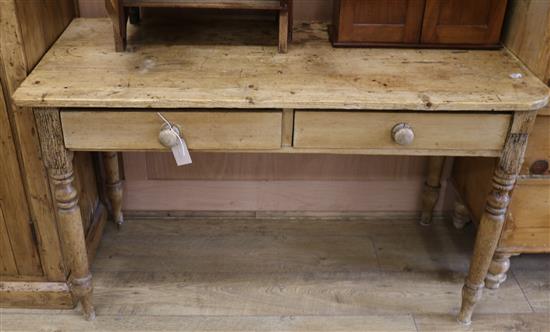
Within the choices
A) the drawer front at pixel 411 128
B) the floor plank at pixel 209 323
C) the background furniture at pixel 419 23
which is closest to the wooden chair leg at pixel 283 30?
the background furniture at pixel 419 23

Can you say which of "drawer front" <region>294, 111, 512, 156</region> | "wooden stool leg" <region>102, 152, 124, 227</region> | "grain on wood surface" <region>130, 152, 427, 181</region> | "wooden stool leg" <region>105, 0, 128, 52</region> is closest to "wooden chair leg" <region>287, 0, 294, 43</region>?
"drawer front" <region>294, 111, 512, 156</region>

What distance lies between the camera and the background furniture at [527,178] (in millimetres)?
1543

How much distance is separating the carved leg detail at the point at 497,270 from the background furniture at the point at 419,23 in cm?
67

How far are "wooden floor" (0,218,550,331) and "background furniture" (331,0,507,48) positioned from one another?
0.81 m

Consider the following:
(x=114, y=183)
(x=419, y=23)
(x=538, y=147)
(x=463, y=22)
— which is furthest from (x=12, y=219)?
(x=538, y=147)

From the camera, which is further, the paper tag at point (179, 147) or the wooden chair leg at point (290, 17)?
the wooden chair leg at point (290, 17)

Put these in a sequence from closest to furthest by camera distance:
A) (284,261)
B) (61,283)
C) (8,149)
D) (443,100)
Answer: (443,100) → (8,149) → (61,283) → (284,261)

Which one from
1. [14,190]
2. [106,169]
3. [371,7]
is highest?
[371,7]

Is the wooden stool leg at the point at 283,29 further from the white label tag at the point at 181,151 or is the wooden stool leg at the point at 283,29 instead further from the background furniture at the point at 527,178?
the background furniture at the point at 527,178

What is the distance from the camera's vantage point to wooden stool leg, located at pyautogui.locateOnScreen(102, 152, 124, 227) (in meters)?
2.09

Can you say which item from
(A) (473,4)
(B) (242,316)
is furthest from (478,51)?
(B) (242,316)

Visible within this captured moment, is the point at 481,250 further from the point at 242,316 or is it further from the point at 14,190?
the point at 14,190

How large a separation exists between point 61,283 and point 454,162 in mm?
1424

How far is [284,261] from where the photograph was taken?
2096 mm
